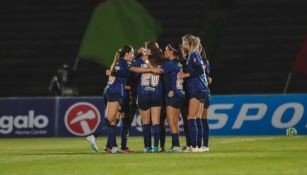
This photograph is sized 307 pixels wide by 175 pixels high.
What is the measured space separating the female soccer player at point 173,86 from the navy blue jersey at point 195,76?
23cm

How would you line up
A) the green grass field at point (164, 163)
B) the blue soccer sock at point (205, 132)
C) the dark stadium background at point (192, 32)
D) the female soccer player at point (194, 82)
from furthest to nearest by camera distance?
the dark stadium background at point (192, 32) < the blue soccer sock at point (205, 132) < the female soccer player at point (194, 82) < the green grass field at point (164, 163)

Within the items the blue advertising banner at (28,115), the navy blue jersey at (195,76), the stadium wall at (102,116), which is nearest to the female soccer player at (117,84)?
the navy blue jersey at (195,76)

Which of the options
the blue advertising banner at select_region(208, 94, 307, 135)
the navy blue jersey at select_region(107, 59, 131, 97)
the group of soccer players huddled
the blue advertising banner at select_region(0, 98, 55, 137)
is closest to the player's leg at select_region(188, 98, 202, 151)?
the group of soccer players huddled

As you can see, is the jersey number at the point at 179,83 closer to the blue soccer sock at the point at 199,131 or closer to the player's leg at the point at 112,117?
the blue soccer sock at the point at 199,131

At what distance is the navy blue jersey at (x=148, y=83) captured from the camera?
58.3 ft

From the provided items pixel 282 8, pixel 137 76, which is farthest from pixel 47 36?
pixel 137 76

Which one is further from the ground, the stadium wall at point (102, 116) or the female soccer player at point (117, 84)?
the female soccer player at point (117, 84)

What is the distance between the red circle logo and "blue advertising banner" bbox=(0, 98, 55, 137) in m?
0.62

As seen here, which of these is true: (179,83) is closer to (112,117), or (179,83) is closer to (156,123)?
(156,123)

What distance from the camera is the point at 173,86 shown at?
17.6m

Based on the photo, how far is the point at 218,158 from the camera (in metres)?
15.1

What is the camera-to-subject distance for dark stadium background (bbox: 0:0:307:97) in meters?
32.5

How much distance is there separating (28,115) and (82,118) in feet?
5.87

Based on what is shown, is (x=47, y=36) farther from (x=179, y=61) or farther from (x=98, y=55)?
(x=179, y=61)
